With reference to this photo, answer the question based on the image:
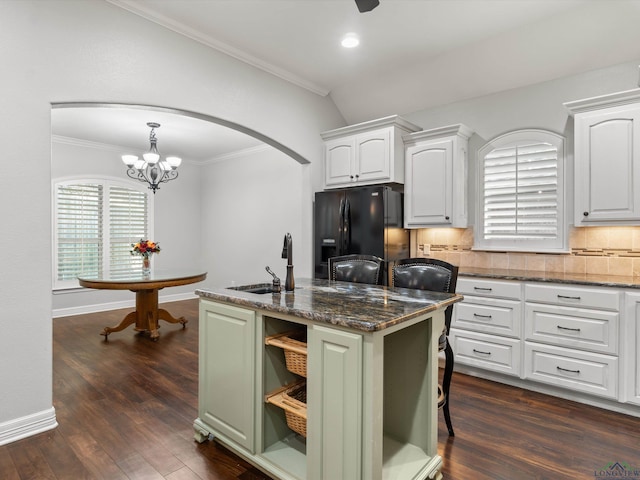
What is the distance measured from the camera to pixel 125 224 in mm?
6430

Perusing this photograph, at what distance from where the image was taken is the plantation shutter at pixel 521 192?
3.42 metres

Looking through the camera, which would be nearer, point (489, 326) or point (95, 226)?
point (489, 326)

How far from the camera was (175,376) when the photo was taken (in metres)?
3.36

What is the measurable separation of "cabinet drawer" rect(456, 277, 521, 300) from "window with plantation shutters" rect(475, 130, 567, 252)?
639 millimetres

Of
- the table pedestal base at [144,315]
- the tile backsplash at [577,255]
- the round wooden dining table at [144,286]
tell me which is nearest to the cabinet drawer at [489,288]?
the tile backsplash at [577,255]

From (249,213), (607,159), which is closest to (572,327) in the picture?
(607,159)

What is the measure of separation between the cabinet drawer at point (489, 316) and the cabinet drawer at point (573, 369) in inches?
7.5

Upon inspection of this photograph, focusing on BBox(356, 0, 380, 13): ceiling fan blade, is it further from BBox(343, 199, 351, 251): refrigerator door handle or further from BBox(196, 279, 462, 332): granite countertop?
BBox(343, 199, 351, 251): refrigerator door handle

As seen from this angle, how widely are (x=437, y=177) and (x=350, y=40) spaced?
59.7 inches

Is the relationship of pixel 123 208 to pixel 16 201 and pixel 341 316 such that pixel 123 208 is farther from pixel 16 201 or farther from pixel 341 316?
pixel 341 316

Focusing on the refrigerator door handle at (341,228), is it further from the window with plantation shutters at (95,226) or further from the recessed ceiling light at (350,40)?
the window with plantation shutters at (95,226)

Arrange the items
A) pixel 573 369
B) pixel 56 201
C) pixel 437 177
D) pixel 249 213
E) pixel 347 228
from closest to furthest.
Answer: pixel 573 369 < pixel 437 177 < pixel 347 228 < pixel 56 201 < pixel 249 213

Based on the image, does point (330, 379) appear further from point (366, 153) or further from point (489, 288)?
point (366, 153)

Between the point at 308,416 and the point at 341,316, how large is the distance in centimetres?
51
